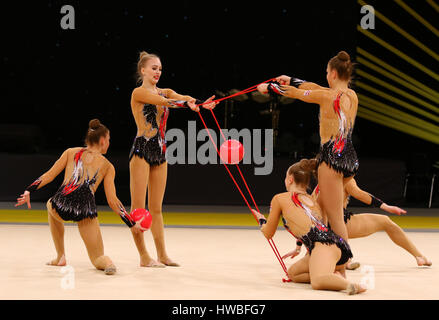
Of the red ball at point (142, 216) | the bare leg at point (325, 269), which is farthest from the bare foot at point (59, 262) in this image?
the bare leg at point (325, 269)

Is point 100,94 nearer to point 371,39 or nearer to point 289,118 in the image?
point 289,118

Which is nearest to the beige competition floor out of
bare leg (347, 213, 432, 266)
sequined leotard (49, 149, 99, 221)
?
bare leg (347, 213, 432, 266)

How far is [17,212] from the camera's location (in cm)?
809

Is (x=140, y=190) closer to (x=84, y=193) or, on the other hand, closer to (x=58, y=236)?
(x=84, y=193)

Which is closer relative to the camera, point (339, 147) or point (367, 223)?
point (339, 147)

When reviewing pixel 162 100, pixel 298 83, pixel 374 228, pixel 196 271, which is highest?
pixel 298 83

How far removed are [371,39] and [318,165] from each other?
7.05 meters

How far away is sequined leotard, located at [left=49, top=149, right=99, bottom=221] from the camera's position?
4.48 metres

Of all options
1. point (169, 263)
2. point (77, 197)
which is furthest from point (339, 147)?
point (77, 197)

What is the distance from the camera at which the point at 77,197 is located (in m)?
4.51

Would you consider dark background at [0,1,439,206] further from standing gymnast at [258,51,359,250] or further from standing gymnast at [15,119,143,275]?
standing gymnast at [258,51,359,250]

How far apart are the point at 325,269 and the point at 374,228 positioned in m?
1.02

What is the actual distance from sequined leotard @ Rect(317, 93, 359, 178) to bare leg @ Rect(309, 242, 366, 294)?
54 cm

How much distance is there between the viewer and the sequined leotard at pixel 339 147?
413 centimetres
